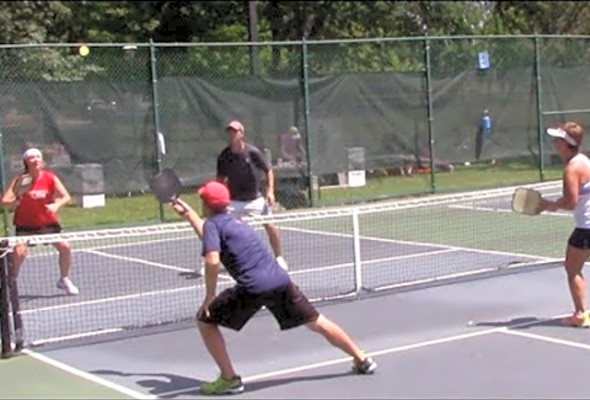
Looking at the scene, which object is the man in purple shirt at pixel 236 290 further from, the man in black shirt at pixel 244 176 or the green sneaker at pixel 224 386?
the man in black shirt at pixel 244 176

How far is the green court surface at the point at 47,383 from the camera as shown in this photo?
7.22 meters

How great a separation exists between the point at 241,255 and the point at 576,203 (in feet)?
9.59

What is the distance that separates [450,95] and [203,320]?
1331 cm

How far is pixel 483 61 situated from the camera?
19953 mm

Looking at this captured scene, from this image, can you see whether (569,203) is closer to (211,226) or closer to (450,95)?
(211,226)

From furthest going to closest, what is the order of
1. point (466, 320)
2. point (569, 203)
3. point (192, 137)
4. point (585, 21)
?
point (585, 21) < point (192, 137) < point (466, 320) < point (569, 203)

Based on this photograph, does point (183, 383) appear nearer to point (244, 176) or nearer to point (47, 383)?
point (47, 383)

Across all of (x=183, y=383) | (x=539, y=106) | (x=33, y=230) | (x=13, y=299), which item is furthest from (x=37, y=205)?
(x=539, y=106)

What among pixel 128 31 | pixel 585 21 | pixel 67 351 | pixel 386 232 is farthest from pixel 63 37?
pixel 67 351

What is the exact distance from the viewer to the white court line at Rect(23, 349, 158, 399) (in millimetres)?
7164

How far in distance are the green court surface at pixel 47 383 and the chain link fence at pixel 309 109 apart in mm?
7564

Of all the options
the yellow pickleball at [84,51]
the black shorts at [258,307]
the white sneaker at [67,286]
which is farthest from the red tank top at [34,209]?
the yellow pickleball at [84,51]

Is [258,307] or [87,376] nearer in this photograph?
[258,307]

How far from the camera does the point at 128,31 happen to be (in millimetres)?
32812
